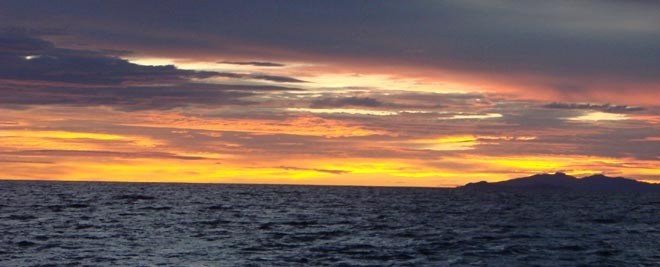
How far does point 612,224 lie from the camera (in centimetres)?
8212

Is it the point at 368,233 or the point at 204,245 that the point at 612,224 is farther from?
the point at 204,245

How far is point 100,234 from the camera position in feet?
204

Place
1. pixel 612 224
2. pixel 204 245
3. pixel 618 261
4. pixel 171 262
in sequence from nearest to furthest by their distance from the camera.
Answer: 1. pixel 171 262
2. pixel 618 261
3. pixel 204 245
4. pixel 612 224

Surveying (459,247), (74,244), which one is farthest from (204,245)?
(459,247)

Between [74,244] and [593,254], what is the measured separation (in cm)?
3339

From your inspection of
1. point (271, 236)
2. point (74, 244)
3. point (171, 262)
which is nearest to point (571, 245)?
point (271, 236)

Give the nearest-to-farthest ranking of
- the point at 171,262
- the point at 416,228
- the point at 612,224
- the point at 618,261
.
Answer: the point at 171,262 → the point at 618,261 → the point at 416,228 → the point at 612,224

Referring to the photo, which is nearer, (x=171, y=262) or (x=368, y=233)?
(x=171, y=262)


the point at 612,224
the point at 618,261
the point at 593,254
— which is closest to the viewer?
the point at 618,261

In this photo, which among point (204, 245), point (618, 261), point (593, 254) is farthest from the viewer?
point (204, 245)

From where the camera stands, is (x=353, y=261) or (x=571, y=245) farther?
(x=571, y=245)

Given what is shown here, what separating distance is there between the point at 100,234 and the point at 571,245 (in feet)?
114

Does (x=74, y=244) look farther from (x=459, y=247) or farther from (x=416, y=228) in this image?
(x=416, y=228)

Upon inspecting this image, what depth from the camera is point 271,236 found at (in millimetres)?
62250
